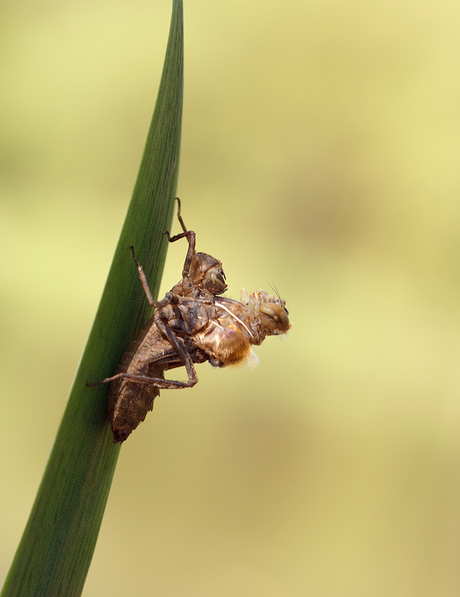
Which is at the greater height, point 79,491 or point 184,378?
point 184,378

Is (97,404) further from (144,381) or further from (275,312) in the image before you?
(275,312)

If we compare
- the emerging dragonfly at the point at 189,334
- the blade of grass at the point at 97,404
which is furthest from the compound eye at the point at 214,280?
the blade of grass at the point at 97,404

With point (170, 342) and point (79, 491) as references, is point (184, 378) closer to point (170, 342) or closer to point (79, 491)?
point (170, 342)

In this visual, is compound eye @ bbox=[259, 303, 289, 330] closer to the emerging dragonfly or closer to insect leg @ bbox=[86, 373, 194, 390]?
the emerging dragonfly

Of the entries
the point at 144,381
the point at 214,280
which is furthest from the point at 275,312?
the point at 144,381

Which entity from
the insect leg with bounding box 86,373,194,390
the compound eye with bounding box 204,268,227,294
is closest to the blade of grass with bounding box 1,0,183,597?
the insect leg with bounding box 86,373,194,390

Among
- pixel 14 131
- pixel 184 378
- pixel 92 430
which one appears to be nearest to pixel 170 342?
pixel 92 430

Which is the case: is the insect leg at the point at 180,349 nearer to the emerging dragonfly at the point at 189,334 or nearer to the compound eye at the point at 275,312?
the emerging dragonfly at the point at 189,334
